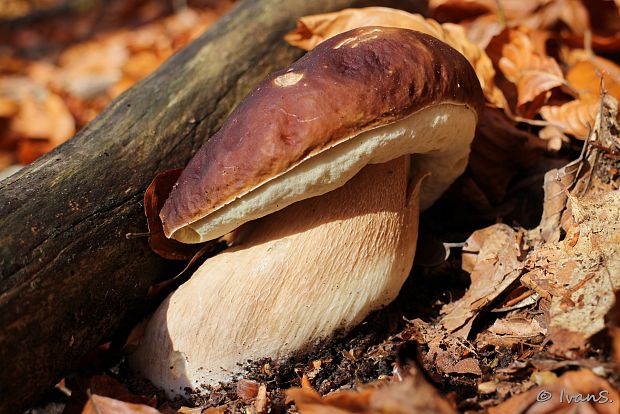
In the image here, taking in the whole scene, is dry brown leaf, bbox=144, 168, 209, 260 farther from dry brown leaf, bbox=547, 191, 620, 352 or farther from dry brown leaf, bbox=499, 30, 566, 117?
dry brown leaf, bbox=499, 30, 566, 117

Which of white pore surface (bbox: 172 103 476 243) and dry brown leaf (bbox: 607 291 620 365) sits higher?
white pore surface (bbox: 172 103 476 243)

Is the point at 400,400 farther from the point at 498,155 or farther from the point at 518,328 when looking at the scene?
the point at 498,155

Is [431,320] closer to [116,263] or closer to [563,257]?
[563,257]

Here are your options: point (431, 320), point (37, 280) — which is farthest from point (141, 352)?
point (431, 320)

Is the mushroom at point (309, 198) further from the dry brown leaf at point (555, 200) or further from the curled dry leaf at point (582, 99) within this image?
the curled dry leaf at point (582, 99)

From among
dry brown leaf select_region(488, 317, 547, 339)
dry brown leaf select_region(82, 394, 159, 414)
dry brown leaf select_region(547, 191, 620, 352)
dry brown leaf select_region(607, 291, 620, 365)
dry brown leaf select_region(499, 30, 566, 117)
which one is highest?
dry brown leaf select_region(82, 394, 159, 414)

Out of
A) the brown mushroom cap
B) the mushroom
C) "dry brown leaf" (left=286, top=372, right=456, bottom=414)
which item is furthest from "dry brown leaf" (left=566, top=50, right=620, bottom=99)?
"dry brown leaf" (left=286, top=372, right=456, bottom=414)
